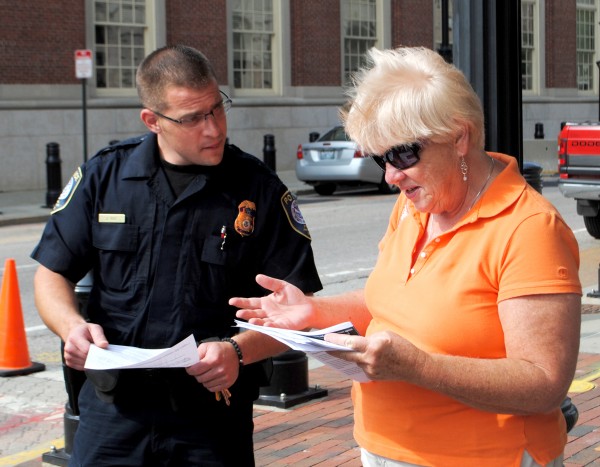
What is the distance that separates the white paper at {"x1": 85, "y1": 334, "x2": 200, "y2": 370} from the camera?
2.92m

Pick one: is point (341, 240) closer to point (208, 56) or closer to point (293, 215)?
point (293, 215)

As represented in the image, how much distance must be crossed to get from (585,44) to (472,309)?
41.6m

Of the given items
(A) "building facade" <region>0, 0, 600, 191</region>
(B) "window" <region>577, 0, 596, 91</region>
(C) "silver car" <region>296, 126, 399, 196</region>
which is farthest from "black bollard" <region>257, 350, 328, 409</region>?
(B) "window" <region>577, 0, 596, 91</region>

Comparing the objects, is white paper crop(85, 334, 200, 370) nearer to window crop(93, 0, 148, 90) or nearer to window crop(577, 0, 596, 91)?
window crop(93, 0, 148, 90)

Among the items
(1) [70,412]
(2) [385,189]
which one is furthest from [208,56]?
(1) [70,412]

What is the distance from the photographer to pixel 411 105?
2.64 metres

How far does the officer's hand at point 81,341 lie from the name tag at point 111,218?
Result: 34cm

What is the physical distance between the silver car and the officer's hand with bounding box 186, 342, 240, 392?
18.7 m

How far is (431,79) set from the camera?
2658 mm

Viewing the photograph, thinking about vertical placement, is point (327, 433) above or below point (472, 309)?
below

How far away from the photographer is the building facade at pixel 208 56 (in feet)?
76.8

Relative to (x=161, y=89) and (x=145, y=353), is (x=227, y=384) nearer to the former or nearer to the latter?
(x=145, y=353)

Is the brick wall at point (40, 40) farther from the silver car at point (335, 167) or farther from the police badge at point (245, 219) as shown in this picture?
the police badge at point (245, 219)

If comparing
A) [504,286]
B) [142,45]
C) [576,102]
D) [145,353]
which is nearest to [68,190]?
[145,353]
